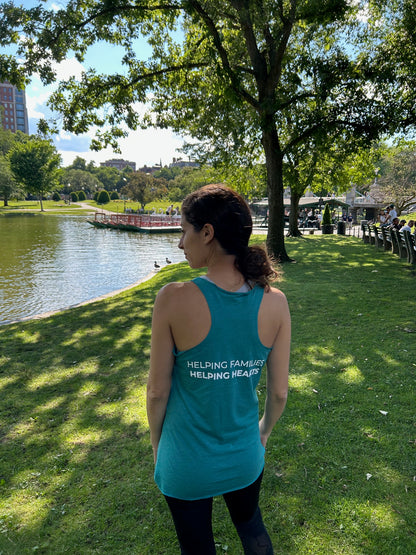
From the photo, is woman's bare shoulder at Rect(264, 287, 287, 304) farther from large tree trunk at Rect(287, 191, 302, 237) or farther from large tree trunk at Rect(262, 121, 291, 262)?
large tree trunk at Rect(287, 191, 302, 237)

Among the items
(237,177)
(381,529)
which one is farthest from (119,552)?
(237,177)

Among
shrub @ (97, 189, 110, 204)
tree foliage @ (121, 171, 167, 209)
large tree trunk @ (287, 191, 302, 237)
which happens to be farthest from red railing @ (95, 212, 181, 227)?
shrub @ (97, 189, 110, 204)

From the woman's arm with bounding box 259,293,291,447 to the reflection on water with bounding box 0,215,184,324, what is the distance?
8626mm

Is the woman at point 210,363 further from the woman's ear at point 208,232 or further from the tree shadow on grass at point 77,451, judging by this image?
the tree shadow on grass at point 77,451

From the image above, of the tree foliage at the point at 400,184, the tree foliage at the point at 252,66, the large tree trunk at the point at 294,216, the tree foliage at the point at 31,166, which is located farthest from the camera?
the tree foliage at the point at 31,166

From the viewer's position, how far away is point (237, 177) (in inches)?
781

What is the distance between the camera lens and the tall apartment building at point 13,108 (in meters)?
161

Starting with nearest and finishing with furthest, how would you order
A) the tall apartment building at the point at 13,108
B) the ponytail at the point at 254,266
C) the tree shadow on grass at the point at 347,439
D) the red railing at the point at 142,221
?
the ponytail at the point at 254,266, the tree shadow on grass at the point at 347,439, the red railing at the point at 142,221, the tall apartment building at the point at 13,108

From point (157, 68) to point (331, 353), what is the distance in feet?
41.3

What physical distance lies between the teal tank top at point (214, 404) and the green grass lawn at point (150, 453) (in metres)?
1.43

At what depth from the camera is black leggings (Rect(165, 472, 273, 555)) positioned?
139cm

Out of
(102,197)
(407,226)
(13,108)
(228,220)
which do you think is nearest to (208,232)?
(228,220)

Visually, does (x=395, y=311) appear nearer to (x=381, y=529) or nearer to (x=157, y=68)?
(x=381, y=529)

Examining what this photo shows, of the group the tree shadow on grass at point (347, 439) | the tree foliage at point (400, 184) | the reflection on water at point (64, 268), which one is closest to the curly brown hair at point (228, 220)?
the tree shadow on grass at point (347, 439)
